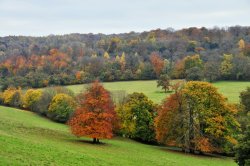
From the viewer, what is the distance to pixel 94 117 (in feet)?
166

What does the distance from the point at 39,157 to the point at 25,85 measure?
3955 inches

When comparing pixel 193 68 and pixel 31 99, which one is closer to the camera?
pixel 31 99

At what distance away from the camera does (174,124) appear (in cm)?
5406

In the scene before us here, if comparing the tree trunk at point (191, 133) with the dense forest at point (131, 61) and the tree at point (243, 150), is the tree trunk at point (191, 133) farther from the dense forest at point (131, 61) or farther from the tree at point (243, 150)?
the dense forest at point (131, 61)

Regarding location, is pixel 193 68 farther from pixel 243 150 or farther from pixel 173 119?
pixel 243 150

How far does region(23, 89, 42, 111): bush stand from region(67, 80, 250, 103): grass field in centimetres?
1841

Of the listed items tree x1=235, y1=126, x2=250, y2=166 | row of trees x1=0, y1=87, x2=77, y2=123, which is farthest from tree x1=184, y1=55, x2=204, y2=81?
tree x1=235, y1=126, x2=250, y2=166

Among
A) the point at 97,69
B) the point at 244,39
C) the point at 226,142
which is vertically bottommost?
the point at 226,142

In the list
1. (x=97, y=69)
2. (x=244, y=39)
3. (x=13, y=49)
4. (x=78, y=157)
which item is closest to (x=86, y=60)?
(x=97, y=69)

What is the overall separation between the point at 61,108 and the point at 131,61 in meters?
69.3

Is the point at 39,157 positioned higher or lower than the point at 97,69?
lower

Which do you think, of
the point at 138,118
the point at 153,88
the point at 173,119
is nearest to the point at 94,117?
the point at 173,119

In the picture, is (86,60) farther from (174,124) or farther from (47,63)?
(174,124)

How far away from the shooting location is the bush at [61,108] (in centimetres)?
7762
